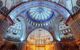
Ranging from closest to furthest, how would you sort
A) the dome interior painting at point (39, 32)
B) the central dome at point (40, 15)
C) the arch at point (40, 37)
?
the dome interior painting at point (39, 32) < the central dome at point (40, 15) < the arch at point (40, 37)

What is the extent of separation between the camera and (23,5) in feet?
41.9

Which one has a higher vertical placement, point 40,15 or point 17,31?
point 40,15

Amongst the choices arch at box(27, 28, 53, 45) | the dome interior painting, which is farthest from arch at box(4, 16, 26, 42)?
arch at box(27, 28, 53, 45)

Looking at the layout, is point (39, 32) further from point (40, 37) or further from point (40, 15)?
point (40, 15)

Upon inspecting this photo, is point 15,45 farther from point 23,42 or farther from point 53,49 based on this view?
point 53,49

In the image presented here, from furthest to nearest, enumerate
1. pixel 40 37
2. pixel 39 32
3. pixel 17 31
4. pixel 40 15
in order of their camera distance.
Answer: pixel 40 37 < pixel 39 32 < pixel 40 15 < pixel 17 31

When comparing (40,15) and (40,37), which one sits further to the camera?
(40,37)

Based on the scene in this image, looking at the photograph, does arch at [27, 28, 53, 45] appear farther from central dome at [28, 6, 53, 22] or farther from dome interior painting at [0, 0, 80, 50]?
central dome at [28, 6, 53, 22]

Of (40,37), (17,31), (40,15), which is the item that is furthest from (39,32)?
(17,31)

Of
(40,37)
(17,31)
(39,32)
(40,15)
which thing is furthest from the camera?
(40,37)

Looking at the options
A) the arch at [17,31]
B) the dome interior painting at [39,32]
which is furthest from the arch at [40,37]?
the arch at [17,31]

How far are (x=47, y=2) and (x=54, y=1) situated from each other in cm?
49

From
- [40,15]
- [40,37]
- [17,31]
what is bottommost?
[40,37]

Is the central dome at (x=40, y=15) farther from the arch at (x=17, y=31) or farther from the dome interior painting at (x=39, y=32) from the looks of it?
the arch at (x=17, y=31)
